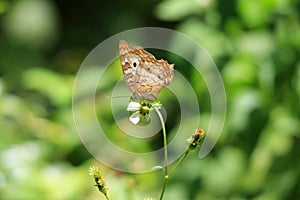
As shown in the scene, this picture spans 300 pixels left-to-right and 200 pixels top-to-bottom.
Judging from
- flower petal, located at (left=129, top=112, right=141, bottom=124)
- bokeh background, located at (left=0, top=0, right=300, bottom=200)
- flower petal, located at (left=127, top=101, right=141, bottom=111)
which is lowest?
flower petal, located at (left=129, top=112, right=141, bottom=124)

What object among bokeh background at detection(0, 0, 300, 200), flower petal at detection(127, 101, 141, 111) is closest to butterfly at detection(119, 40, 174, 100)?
flower petal at detection(127, 101, 141, 111)

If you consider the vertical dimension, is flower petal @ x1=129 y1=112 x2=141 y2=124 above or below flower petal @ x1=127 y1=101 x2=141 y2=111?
below

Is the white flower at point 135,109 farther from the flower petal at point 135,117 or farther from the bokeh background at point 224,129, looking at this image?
the bokeh background at point 224,129

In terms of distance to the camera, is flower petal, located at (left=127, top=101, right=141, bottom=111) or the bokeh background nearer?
flower petal, located at (left=127, top=101, right=141, bottom=111)

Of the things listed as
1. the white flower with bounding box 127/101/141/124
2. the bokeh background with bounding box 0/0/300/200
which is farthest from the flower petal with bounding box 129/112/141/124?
the bokeh background with bounding box 0/0/300/200

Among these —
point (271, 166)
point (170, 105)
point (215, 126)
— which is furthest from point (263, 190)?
point (170, 105)

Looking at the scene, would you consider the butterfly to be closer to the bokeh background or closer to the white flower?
the white flower

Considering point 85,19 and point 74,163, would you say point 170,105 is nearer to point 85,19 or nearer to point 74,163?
point 74,163

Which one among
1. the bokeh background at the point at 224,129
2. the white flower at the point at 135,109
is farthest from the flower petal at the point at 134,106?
the bokeh background at the point at 224,129

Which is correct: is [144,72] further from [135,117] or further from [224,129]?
[224,129]
